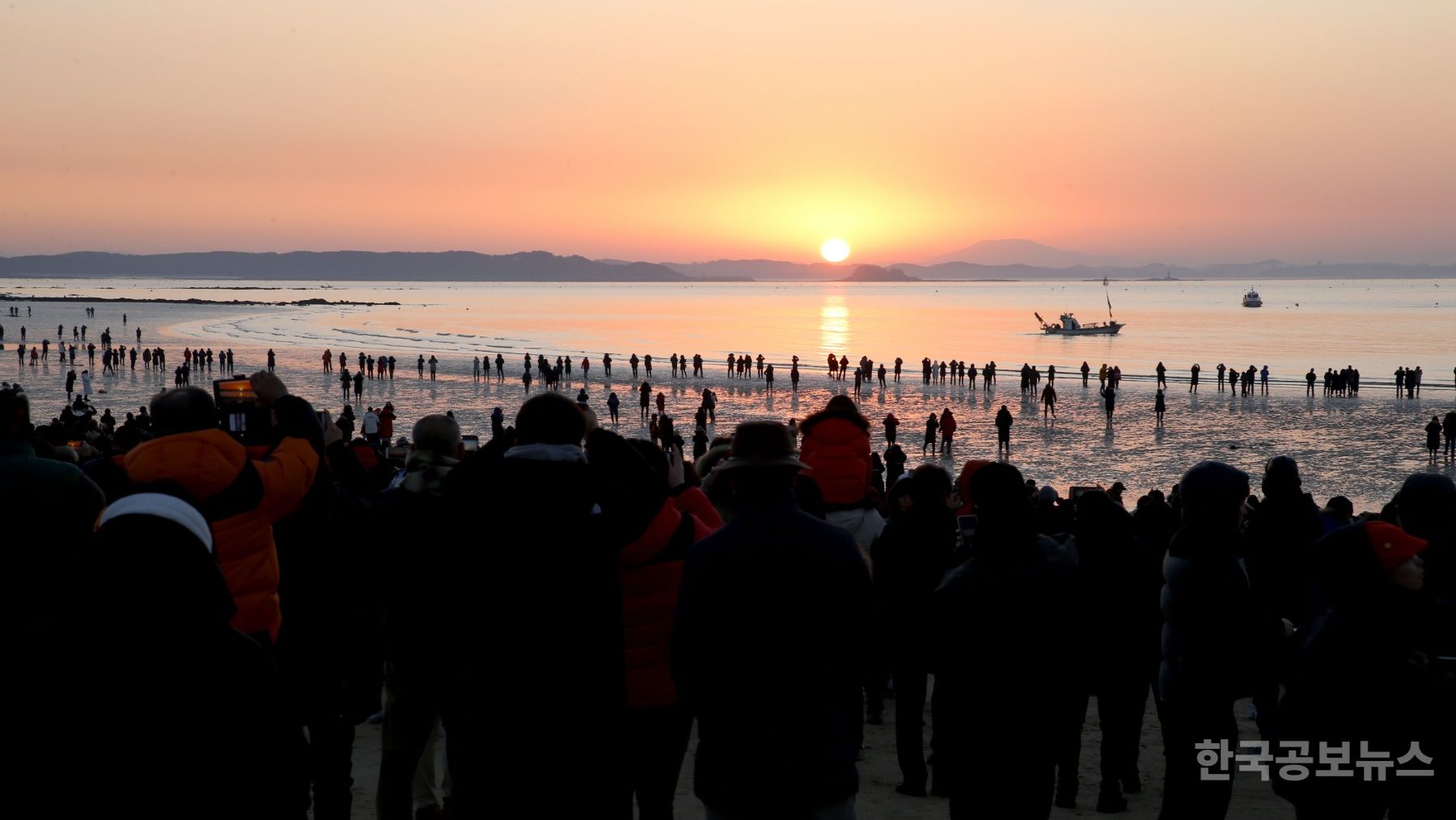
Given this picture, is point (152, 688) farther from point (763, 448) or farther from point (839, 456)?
point (839, 456)

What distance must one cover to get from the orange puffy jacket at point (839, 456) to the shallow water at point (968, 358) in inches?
838

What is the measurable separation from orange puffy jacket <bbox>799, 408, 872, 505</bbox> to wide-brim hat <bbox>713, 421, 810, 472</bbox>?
330cm

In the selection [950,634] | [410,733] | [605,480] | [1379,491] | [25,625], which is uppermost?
[605,480]

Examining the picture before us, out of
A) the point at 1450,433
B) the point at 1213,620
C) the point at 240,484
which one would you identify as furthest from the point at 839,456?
the point at 1450,433

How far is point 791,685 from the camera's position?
3.53m

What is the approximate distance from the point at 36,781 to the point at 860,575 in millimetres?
2251

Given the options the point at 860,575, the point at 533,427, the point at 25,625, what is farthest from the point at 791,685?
the point at 25,625

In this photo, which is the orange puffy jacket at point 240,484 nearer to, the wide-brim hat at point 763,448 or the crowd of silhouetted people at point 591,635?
the crowd of silhouetted people at point 591,635

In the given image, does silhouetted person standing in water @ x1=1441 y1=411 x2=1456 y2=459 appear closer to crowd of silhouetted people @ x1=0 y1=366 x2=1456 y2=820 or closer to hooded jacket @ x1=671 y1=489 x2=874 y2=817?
crowd of silhouetted people @ x1=0 y1=366 x2=1456 y2=820

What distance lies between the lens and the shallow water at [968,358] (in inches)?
1319

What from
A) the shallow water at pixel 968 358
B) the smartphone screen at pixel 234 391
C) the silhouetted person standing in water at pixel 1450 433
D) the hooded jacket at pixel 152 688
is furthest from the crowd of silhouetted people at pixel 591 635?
the silhouetted person standing in water at pixel 1450 433

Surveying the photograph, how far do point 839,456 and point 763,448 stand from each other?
3.46 metres

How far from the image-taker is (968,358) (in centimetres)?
8000

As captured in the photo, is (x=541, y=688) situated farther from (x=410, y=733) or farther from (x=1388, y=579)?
(x=1388, y=579)
